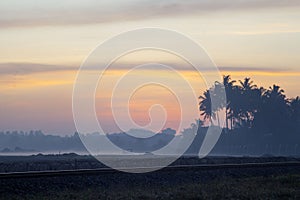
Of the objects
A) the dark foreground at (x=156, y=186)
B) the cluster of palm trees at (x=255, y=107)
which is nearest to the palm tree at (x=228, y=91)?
the cluster of palm trees at (x=255, y=107)

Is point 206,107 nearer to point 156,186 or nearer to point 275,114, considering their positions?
point 275,114

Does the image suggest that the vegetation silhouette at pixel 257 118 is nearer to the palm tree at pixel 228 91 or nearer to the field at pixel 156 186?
the palm tree at pixel 228 91

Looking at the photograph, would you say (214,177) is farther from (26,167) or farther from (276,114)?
(276,114)

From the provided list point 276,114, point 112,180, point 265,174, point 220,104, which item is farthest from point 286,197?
point 220,104

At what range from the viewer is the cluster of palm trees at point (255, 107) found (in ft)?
407

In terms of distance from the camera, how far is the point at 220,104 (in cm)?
13575

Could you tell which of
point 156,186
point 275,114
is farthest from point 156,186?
point 275,114

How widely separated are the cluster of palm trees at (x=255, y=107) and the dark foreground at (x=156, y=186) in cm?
9422

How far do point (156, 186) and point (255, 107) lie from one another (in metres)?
105

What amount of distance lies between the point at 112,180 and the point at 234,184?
5.31 m

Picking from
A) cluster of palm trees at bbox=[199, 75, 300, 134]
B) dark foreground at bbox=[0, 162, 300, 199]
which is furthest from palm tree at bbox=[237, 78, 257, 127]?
dark foreground at bbox=[0, 162, 300, 199]

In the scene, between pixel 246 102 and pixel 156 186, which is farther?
pixel 246 102

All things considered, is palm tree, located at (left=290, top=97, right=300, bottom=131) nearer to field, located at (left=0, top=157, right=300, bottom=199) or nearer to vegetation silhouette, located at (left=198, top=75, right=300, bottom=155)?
vegetation silhouette, located at (left=198, top=75, right=300, bottom=155)

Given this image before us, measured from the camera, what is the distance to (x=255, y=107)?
12962 cm
